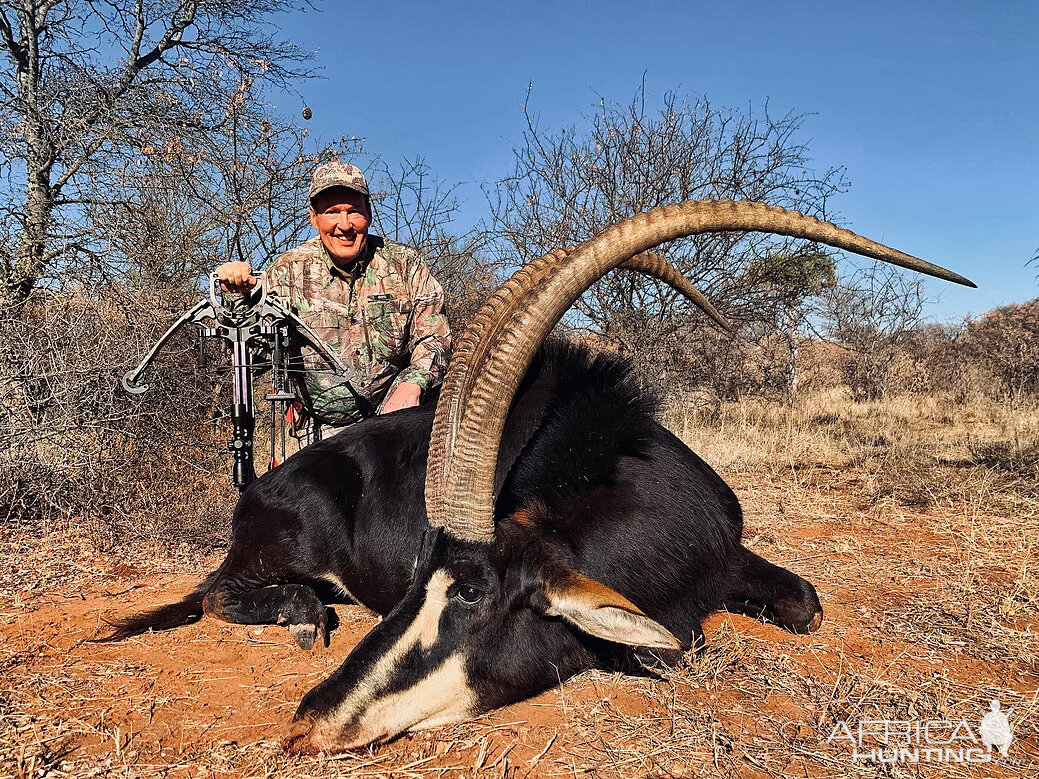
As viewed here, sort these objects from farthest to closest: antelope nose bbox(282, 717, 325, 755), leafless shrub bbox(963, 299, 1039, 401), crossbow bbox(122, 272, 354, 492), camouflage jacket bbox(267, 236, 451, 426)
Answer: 1. leafless shrub bbox(963, 299, 1039, 401)
2. camouflage jacket bbox(267, 236, 451, 426)
3. crossbow bbox(122, 272, 354, 492)
4. antelope nose bbox(282, 717, 325, 755)

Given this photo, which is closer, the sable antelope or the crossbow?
the sable antelope

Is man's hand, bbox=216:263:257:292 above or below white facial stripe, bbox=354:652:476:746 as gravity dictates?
above

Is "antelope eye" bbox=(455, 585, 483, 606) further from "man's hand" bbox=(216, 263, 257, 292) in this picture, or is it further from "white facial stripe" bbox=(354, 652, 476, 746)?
"man's hand" bbox=(216, 263, 257, 292)

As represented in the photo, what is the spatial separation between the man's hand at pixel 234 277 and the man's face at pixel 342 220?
782mm

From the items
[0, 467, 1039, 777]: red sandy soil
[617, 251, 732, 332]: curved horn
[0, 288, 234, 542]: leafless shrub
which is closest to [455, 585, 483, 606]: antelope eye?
[0, 467, 1039, 777]: red sandy soil

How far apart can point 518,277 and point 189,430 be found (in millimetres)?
4404

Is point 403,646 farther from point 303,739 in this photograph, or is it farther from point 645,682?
point 645,682

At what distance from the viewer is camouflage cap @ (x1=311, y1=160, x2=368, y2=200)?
15.2 ft

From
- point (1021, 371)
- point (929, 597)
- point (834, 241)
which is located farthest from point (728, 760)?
point (1021, 371)

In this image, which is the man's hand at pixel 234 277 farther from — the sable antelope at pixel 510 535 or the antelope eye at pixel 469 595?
the antelope eye at pixel 469 595

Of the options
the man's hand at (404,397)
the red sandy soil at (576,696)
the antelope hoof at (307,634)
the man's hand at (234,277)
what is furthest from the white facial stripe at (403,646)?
the man's hand at (234,277)

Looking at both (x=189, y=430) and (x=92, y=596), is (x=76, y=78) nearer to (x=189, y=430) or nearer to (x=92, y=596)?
(x=189, y=430)

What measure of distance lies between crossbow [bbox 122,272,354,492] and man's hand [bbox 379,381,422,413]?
393 millimetres

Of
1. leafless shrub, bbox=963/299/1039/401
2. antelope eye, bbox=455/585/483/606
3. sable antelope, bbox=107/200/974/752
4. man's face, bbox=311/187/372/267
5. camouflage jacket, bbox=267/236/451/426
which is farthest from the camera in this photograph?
leafless shrub, bbox=963/299/1039/401
